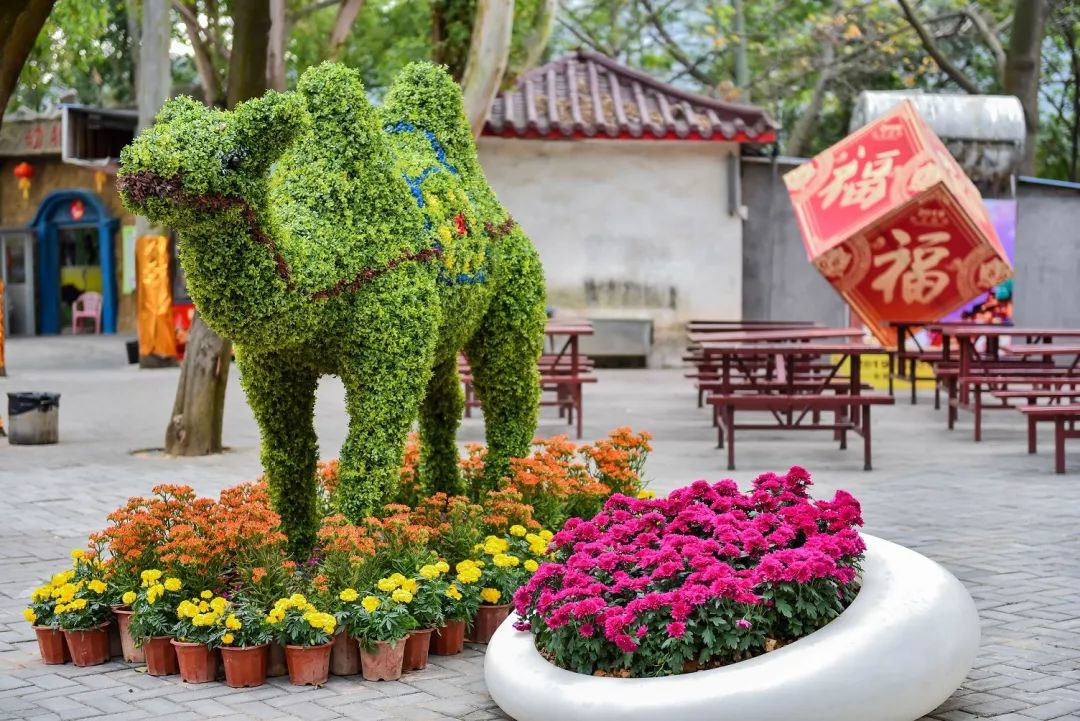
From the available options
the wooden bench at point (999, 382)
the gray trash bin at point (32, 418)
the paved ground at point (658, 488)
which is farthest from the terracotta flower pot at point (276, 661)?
the wooden bench at point (999, 382)

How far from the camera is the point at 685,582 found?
15.4 ft

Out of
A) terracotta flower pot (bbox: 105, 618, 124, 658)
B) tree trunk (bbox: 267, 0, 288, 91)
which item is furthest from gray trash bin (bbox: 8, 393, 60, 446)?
terracotta flower pot (bbox: 105, 618, 124, 658)

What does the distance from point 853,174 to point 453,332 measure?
9453 millimetres

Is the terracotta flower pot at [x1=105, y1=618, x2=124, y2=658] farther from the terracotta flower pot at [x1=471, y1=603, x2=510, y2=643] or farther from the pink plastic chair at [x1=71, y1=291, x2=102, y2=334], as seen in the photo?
the pink plastic chair at [x1=71, y1=291, x2=102, y2=334]

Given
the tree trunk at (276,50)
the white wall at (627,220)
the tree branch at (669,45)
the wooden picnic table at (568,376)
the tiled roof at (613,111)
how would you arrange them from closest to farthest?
1. the tree trunk at (276,50)
2. the wooden picnic table at (568,376)
3. the tiled roof at (613,111)
4. the white wall at (627,220)
5. the tree branch at (669,45)

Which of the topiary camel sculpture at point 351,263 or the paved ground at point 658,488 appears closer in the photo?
the paved ground at point 658,488

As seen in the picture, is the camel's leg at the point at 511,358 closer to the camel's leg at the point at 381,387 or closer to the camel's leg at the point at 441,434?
the camel's leg at the point at 441,434

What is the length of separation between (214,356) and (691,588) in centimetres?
706

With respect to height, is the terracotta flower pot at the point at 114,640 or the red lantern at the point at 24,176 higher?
the red lantern at the point at 24,176

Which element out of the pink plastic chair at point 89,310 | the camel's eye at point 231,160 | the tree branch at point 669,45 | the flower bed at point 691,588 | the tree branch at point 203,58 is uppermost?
the tree branch at point 669,45

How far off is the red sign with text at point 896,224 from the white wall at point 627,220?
11.9 feet

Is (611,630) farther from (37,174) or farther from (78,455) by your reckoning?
(37,174)

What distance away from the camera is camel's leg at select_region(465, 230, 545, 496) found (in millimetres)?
6938

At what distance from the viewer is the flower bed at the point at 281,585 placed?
5199 millimetres
